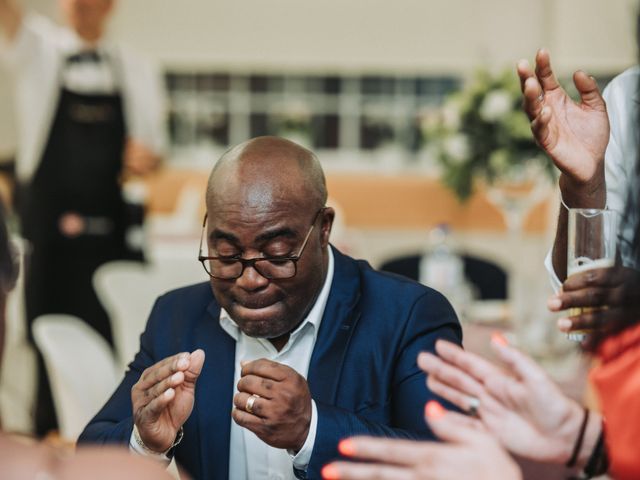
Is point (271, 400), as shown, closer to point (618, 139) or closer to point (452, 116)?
point (618, 139)

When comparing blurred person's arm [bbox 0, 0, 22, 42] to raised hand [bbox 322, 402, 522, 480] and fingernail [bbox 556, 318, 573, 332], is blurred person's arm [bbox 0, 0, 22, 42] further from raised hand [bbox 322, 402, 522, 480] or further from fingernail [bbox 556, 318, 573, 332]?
raised hand [bbox 322, 402, 522, 480]

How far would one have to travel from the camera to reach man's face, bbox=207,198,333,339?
6.14ft

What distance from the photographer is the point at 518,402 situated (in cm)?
139

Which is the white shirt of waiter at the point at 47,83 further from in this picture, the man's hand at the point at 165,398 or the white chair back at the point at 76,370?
the man's hand at the point at 165,398

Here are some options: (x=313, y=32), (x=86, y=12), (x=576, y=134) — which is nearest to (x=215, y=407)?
(x=576, y=134)

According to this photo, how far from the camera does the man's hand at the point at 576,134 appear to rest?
1.81 metres

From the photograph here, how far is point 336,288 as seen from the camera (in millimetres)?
2029

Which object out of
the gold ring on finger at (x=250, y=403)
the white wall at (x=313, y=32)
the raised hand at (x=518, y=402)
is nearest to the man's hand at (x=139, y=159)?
the gold ring on finger at (x=250, y=403)

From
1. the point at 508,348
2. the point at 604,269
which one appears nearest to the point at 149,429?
the point at 508,348

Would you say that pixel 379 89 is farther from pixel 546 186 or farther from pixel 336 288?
pixel 336 288

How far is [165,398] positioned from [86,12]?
3108mm

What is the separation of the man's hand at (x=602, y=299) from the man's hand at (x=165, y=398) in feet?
2.22

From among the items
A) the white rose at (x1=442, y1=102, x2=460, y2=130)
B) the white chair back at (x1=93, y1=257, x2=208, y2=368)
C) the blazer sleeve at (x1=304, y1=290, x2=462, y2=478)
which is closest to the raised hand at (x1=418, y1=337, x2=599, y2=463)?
the blazer sleeve at (x1=304, y1=290, x2=462, y2=478)

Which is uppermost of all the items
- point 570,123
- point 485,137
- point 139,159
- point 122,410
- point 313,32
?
point 313,32
